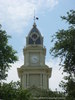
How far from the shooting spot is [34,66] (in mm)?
105062

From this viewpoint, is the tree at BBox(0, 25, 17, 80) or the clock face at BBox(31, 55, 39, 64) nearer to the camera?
the tree at BBox(0, 25, 17, 80)

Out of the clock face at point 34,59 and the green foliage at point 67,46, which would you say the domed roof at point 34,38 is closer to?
the clock face at point 34,59

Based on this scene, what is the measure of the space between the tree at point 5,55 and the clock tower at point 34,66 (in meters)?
65.7

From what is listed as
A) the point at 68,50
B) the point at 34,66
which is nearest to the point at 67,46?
the point at 68,50

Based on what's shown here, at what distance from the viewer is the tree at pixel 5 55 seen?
35.1 m

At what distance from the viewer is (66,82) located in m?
30.7

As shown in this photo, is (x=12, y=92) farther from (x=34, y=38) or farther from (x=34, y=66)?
(x=34, y=38)

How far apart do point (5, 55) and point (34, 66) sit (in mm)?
70056

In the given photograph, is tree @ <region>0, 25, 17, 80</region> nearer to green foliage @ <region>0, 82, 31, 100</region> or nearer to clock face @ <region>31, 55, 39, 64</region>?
green foliage @ <region>0, 82, 31, 100</region>

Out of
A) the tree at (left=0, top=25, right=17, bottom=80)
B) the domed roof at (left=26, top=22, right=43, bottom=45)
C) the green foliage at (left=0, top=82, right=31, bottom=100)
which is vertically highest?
the domed roof at (left=26, top=22, right=43, bottom=45)

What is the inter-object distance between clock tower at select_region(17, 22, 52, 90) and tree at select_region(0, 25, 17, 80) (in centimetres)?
6565

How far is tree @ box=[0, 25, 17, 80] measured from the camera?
35.1 metres

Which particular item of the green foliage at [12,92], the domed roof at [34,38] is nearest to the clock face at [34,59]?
the domed roof at [34,38]

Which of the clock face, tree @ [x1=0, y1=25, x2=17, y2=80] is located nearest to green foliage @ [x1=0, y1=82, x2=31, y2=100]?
tree @ [x1=0, y1=25, x2=17, y2=80]
